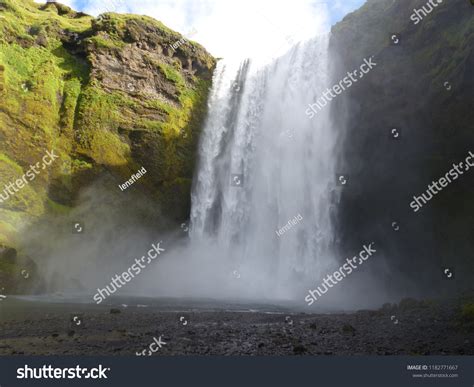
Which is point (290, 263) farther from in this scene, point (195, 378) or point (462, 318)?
point (195, 378)

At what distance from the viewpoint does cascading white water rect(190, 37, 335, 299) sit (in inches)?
1056

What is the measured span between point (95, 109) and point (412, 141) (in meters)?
23.0

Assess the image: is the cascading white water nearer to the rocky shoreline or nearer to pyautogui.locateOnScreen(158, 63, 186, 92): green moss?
pyautogui.locateOnScreen(158, 63, 186, 92): green moss

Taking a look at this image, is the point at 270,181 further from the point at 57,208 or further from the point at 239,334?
the point at 239,334

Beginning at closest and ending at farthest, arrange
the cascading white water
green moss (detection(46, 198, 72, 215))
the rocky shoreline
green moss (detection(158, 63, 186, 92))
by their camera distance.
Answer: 1. the rocky shoreline
2. the cascading white water
3. green moss (detection(46, 198, 72, 215))
4. green moss (detection(158, 63, 186, 92))

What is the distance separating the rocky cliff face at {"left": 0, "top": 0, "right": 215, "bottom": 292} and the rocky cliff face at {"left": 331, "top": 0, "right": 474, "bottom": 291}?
1429 centimetres

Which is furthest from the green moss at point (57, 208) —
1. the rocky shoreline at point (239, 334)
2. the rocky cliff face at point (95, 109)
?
the rocky shoreline at point (239, 334)

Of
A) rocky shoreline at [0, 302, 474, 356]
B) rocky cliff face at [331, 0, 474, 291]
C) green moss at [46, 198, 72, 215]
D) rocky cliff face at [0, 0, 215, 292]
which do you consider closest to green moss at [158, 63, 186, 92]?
rocky cliff face at [0, 0, 215, 292]

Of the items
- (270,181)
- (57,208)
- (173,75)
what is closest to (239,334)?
(270,181)

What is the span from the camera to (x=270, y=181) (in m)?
30.4

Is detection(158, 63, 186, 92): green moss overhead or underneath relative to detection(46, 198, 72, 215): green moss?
overhead

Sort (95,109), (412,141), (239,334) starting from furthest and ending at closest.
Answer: (95,109) → (412,141) → (239,334)

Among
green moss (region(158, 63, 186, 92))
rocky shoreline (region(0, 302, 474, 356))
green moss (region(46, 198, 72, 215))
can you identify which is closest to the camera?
rocky shoreline (region(0, 302, 474, 356))

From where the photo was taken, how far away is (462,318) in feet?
42.0
